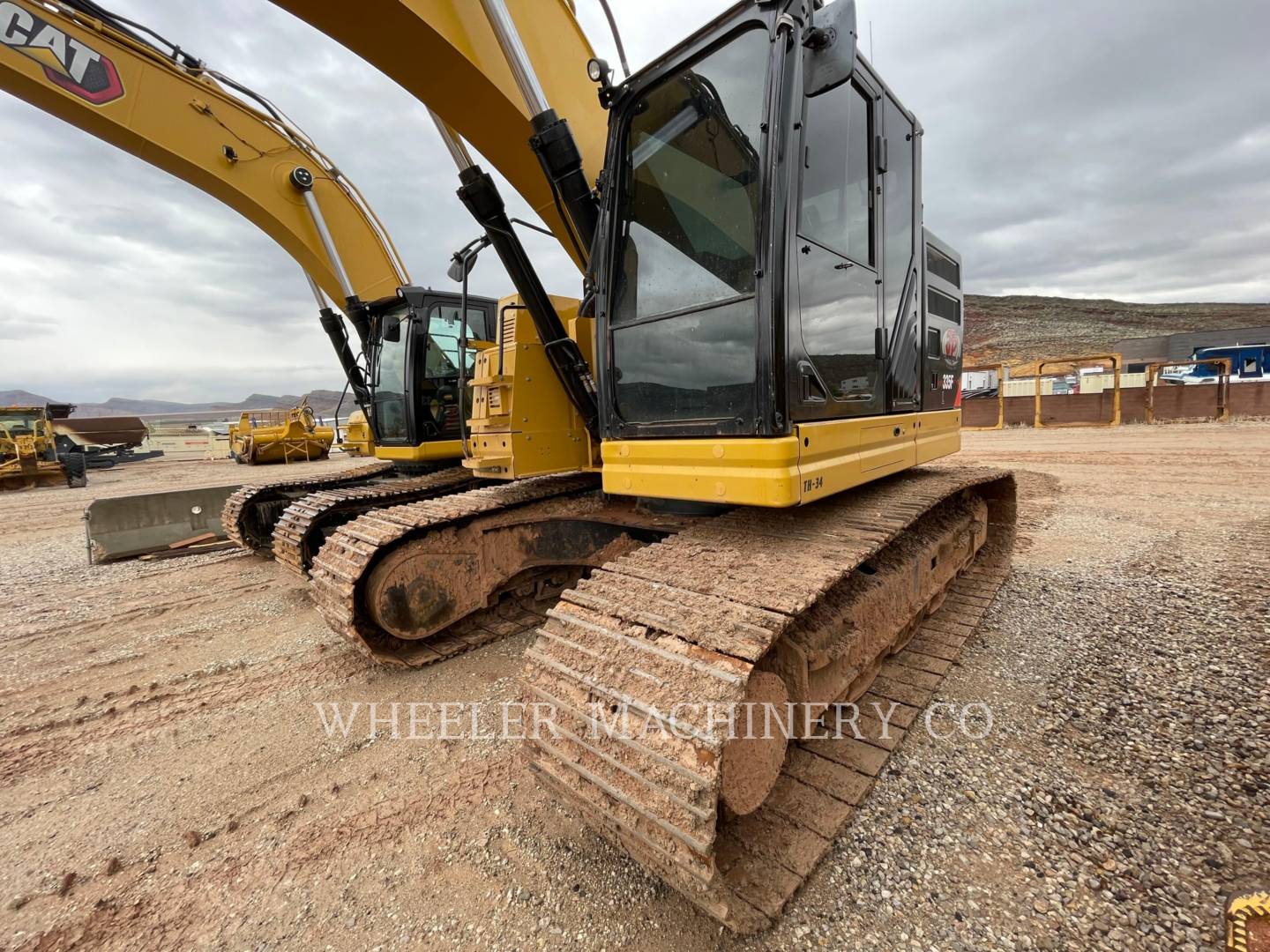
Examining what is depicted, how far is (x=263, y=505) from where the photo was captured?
19.9 feet

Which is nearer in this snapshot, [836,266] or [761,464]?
[761,464]

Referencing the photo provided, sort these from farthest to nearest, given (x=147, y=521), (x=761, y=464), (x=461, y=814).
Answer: (x=147, y=521) → (x=461, y=814) → (x=761, y=464)

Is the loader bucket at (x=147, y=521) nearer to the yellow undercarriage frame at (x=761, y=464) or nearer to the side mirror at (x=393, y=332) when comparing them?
the side mirror at (x=393, y=332)

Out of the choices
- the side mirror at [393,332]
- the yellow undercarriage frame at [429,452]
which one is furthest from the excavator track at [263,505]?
the side mirror at [393,332]

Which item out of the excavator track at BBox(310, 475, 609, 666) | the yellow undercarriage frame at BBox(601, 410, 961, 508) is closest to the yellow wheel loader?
the excavator track at BBox(310, 475, 609, 666)

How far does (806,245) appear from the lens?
2170mm

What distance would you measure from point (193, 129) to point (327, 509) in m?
3.83

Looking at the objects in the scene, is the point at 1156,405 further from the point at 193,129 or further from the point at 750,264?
the point at 193,129

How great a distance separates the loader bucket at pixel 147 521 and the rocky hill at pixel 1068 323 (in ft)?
155

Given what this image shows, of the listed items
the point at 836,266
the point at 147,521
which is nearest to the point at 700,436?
the point at 836,266

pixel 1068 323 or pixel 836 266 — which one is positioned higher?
pixel 1068 323

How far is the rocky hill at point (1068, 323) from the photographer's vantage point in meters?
43.5

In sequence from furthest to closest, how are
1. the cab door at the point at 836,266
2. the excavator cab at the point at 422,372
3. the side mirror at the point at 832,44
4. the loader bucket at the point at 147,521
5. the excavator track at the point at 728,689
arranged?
the loader bucket at the point at 147,521, the excavator cab at the point at 422,372, the cab door at the point at 836,266, the side mirror at the point at 832,44, the excavator track at the point at 728,689

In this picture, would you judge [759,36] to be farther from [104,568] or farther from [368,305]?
[104,568]
